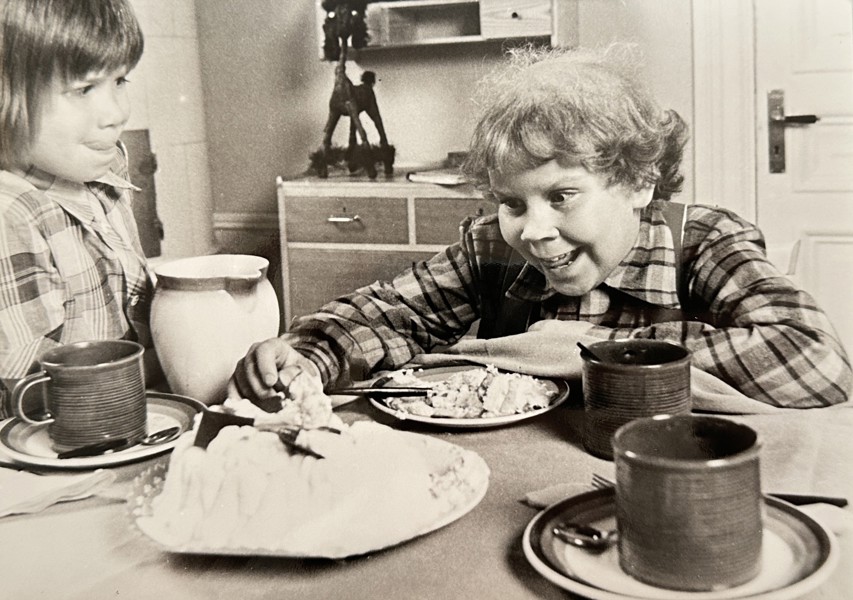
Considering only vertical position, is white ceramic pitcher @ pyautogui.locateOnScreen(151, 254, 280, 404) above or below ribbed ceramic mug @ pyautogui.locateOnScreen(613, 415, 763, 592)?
above

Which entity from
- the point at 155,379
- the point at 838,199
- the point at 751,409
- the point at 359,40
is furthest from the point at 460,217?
the point at 751,409

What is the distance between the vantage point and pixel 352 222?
1434mm

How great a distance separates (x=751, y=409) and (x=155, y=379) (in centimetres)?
62

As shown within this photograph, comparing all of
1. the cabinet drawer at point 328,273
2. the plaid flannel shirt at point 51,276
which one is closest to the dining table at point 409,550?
the plaid flannel shirt at point 51,276

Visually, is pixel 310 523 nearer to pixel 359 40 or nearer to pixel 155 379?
pixel 155 379

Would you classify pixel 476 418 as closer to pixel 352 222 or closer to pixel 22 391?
pixel 22 391

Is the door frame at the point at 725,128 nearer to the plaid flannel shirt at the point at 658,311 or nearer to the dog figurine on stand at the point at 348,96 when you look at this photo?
the plaid flannel shirt at the point at 658,311

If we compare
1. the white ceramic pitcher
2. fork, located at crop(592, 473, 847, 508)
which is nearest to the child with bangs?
the white ceramic pitcher

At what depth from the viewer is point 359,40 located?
1.31 metres

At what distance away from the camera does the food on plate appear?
76cm

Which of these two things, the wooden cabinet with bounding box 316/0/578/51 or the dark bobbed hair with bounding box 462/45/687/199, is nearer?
the dark bobbed hair with bounding box 462/45/687/199

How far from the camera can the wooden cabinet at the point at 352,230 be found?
139 cm

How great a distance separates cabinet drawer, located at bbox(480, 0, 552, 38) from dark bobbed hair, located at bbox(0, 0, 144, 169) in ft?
1.89

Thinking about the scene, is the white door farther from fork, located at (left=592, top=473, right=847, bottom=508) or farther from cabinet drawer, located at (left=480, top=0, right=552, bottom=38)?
fork, located at (left=592, top=473, right=847, bottom=508)
